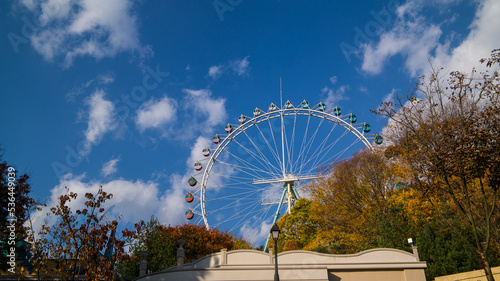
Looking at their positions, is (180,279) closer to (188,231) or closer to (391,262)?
(391,262)

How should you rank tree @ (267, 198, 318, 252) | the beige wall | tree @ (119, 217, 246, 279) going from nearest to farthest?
the beige wall, tree @ (119, 217, 246, 279), tree @ (267, 198, 318, 252)

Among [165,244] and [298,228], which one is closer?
[165,244]

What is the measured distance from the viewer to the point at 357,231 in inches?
1207

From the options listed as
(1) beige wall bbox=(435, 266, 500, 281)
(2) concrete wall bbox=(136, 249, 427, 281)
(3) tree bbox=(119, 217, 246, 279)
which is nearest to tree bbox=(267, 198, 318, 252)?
(3) tree bbox=(119, 217, 246, 279)

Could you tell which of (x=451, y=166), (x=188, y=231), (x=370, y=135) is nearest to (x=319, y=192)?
(x=370, y=135)

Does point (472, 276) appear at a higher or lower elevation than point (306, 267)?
lower

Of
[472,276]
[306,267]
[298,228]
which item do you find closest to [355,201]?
[298,228]

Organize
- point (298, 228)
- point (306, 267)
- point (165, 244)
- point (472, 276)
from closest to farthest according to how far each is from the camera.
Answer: point (472, 276) < point (306, 267) < point (165, 244) < point (298, 228)

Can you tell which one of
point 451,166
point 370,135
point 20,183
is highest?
→ point 370,135

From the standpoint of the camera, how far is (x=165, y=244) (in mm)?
29922

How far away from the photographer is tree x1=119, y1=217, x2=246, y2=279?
28.6m

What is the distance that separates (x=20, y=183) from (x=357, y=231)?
A: 25.1 m

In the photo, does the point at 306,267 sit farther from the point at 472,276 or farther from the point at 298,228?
the point at 298,228

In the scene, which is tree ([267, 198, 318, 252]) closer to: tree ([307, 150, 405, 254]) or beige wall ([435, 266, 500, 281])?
tree ([307, 150, 405, 254])
